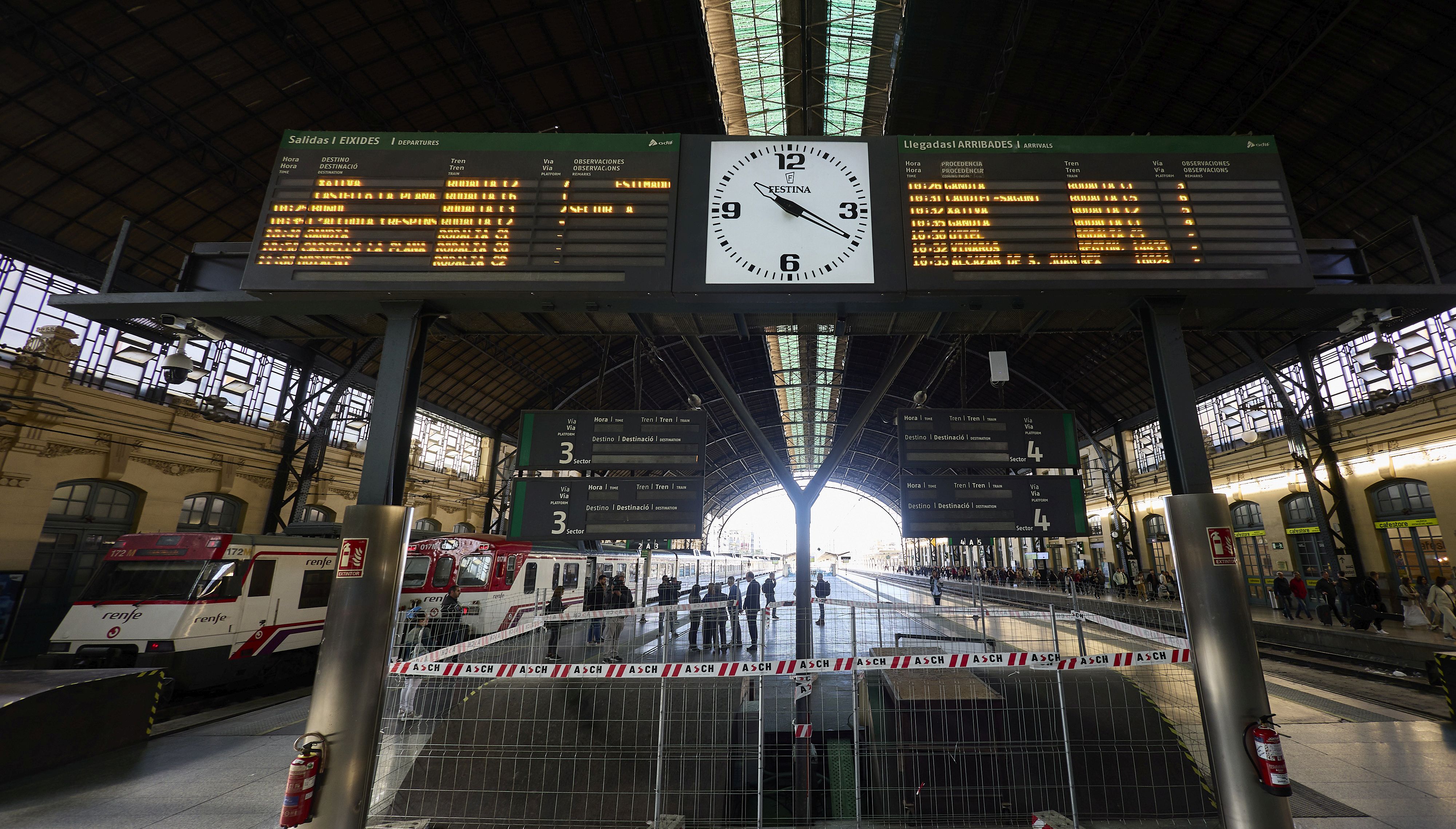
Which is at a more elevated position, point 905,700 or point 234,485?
point 234,485

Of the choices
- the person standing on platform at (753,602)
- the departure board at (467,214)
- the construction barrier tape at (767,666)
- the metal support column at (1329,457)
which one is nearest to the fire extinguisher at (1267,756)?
the construction barrier tape at (767,666)

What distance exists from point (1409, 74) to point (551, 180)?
18.0 meters

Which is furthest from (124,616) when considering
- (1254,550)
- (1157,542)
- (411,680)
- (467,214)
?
(1157,542)

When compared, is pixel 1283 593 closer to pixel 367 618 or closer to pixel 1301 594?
pixel 1301 594

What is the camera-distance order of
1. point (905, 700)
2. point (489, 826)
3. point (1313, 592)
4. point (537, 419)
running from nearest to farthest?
point (489, 826) → point (905, 700) → point (537, 419) → point (1313, 592)

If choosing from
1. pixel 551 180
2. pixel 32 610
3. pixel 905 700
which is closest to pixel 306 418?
pixel 32 610

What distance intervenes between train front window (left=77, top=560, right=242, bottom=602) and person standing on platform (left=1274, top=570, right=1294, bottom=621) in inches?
1146

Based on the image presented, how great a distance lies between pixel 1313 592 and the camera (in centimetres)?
2077

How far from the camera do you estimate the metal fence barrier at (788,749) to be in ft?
15.1

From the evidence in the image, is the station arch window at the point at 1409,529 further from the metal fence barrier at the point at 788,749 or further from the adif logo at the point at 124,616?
the adif logo at the point at 124,616

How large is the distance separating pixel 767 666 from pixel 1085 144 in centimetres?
530

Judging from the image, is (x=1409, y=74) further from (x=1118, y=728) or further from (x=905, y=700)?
(x=905, y=700)

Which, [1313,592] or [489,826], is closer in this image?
[489,826]

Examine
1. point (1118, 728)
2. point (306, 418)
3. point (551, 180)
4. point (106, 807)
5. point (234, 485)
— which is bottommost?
point (106, 807)
